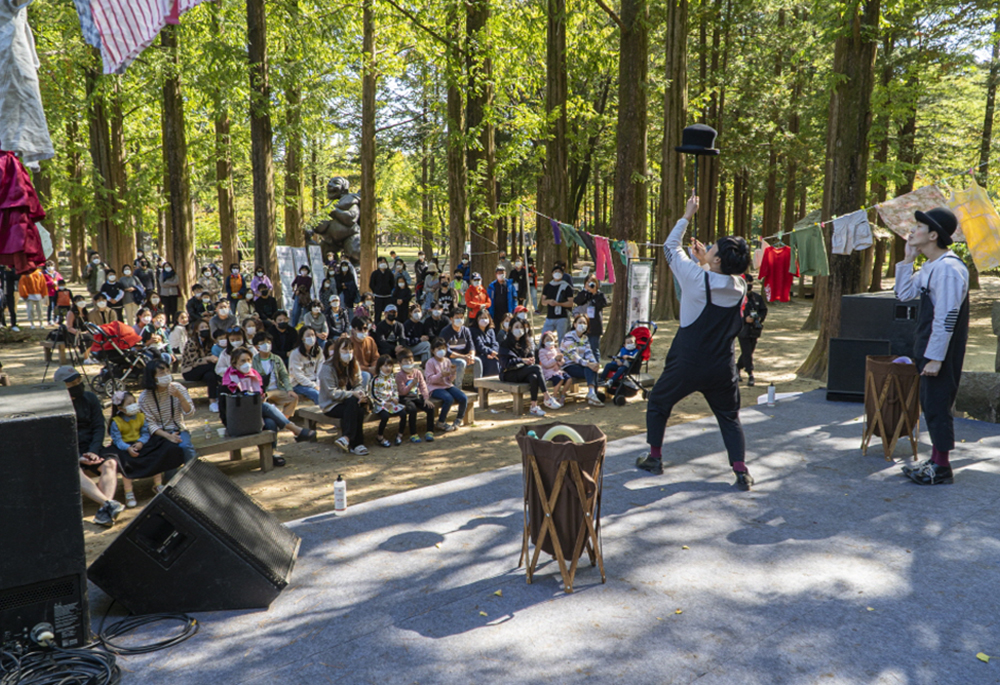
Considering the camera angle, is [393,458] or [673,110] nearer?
[393,458]

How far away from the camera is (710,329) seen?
18.9ft

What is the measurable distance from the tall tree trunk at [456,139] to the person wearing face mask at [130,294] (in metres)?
7.58

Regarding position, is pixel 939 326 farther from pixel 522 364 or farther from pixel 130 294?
pixel 130 294

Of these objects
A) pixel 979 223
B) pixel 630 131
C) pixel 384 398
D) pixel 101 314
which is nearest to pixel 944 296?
pixel 979 223

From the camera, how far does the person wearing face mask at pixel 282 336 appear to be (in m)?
12.2

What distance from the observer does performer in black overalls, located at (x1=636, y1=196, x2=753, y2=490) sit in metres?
5.68

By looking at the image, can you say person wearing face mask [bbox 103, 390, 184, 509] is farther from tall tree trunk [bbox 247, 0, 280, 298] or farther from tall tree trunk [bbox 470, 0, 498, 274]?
tall tree trunk [bbox 470, 0, 498, 274]

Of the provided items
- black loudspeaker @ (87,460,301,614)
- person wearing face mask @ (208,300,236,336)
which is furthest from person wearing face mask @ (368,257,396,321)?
black loudspeaker @ (87,460,301,614)

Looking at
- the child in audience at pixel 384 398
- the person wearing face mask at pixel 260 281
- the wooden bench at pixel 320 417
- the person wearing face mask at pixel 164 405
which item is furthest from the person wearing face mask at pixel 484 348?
the person wearing face mask at pixel 164 405

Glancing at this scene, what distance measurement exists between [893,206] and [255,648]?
33.8 feet

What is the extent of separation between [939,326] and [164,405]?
6942 mm

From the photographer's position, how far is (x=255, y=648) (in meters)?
3.74

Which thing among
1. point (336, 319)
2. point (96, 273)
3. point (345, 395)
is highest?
point (96, 273)

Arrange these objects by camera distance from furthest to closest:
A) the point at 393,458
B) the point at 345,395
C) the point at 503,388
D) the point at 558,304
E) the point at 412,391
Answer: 1. the point at 558,304
2. the point at 503,388
3. the point at 412,391
4. the point at 345,395
5. the point at 393,458
